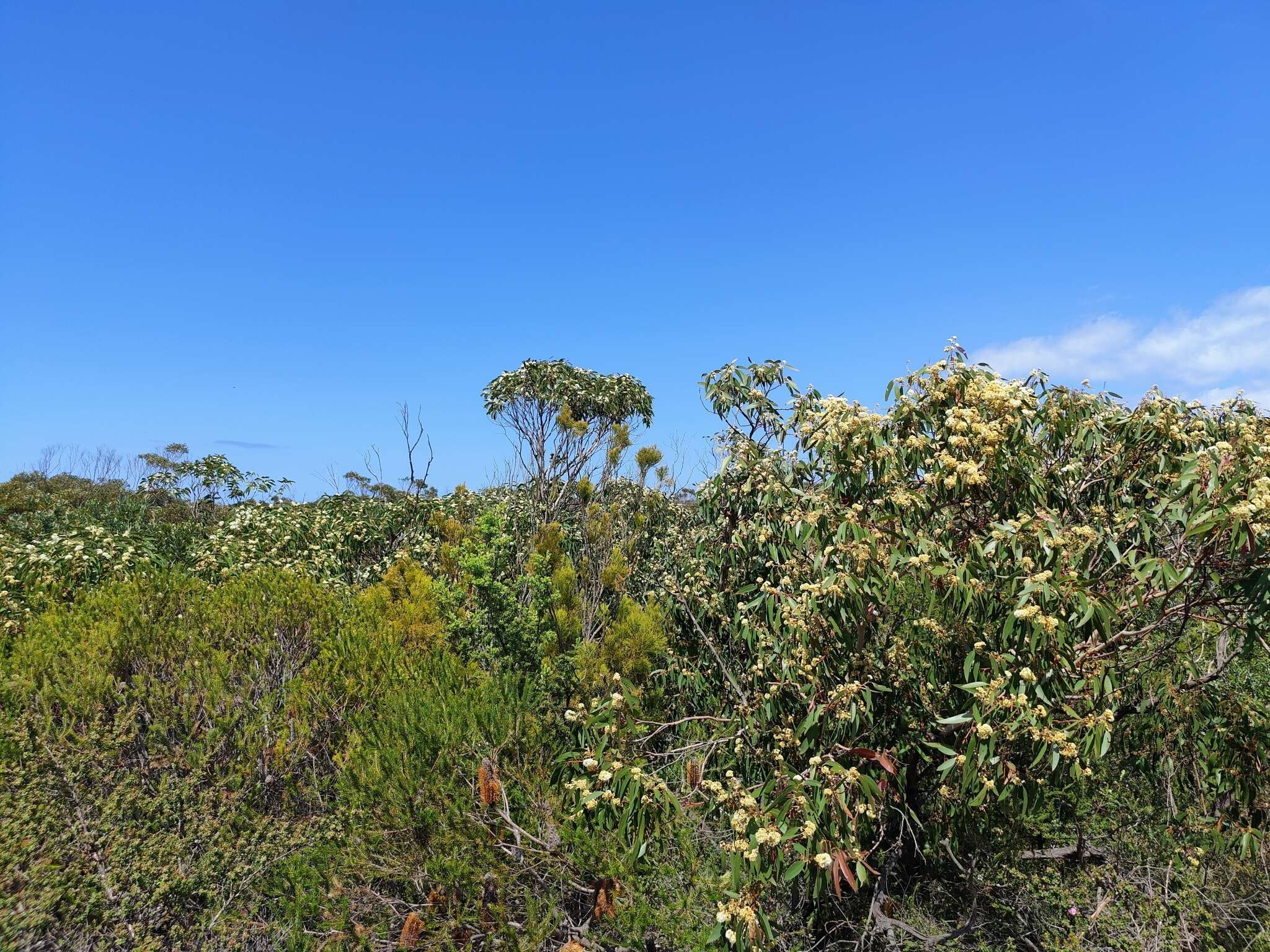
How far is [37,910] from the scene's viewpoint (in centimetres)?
318

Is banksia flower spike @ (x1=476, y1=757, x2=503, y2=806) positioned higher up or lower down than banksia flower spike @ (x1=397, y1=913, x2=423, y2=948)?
higher up

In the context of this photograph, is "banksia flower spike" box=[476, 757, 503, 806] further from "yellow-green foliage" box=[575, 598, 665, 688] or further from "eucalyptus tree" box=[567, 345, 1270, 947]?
"yellow-green foliage" box=[575, 598, 665, 688]

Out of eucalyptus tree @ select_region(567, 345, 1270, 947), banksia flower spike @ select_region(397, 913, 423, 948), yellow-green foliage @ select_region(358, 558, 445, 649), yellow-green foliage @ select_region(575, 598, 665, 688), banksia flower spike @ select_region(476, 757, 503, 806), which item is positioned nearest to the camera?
eucalyptus tree @ select_region(567, 345, 1270, 947)

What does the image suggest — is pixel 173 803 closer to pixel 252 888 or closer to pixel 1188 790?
pixel 252 888

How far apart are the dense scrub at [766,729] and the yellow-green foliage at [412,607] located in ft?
0.15

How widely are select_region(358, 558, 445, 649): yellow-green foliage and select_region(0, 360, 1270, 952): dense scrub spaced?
0.05 metres

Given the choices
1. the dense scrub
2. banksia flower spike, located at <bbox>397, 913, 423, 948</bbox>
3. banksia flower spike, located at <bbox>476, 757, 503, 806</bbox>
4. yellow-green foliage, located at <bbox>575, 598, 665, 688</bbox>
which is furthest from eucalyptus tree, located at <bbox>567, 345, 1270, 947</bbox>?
banksia flower spike, located at <bbox>397, 913, 423, 948</bbox>

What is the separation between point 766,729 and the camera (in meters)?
3.76

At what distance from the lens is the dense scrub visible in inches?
116

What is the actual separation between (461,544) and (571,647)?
1245mm

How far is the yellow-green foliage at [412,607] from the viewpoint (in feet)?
16.7

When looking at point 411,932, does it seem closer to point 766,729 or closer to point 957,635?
point 766,729

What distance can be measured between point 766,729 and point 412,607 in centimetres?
262

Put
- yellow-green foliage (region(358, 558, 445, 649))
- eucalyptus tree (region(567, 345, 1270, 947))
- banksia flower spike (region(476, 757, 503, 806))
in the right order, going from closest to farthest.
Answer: eucalyptus tree (region(567, 345, 1270, 947))
banksia flower spike (region(476, 757, 503, 806))
yellow-green foliage (region(358, 558, 445, 649))
